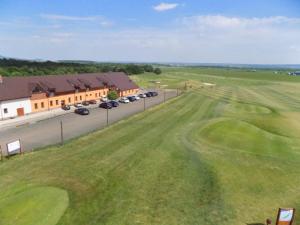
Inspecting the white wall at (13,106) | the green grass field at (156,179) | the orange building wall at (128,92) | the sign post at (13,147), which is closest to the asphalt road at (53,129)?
the sign post at (13,147)

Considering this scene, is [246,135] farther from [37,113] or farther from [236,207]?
[37,113]

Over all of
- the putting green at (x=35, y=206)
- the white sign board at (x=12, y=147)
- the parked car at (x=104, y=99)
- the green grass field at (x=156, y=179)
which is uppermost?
the white sign board at (x=12, y=147)

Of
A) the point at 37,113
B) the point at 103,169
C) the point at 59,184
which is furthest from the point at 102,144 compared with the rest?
the point at 37,113

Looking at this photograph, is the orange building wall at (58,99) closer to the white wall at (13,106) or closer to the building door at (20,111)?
the white wall at (13,106)

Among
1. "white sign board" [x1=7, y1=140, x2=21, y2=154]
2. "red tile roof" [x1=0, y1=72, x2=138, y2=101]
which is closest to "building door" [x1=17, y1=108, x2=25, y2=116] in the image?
"red tile roof" [x1=0, y1=72, x2=138, y2=101]

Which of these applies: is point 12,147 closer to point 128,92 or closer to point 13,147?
point 13,147

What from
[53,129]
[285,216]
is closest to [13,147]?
[53,129]
